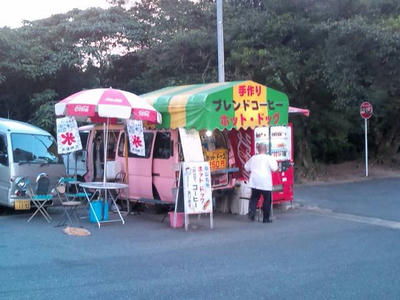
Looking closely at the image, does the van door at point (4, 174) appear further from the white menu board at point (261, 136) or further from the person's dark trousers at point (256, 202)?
the white menu board at point (261, 136)

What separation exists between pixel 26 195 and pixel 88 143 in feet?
9.29

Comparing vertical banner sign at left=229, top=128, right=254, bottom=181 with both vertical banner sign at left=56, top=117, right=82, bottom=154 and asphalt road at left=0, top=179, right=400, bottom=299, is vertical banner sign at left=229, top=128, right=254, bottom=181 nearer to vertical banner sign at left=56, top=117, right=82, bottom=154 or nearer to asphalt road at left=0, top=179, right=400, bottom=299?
asphalt road at left=0, top=179, right=400, bottom=299

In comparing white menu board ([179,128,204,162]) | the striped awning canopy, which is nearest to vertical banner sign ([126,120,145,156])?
the striped awning canopy

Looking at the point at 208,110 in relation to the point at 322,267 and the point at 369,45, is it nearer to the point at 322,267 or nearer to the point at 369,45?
the point at 322,267

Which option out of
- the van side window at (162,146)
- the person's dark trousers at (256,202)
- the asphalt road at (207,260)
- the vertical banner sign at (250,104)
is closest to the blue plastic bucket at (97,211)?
the asphalt road at (207,260)

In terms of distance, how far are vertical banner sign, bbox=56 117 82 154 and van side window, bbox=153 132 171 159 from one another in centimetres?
171

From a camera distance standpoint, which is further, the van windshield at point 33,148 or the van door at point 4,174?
the van windshield at point 33,148

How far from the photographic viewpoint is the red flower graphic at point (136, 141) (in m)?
10.7

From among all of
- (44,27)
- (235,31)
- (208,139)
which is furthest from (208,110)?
(44,27)

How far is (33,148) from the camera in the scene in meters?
11.9

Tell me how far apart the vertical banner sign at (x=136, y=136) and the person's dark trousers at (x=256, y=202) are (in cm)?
251

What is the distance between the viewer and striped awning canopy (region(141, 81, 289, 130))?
32.2ft

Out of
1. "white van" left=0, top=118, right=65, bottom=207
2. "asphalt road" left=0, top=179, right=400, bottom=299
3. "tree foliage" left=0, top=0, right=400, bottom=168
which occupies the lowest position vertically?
"asphalt road" left=0, top=179, right=400, bottom=299

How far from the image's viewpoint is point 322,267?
6988mm
